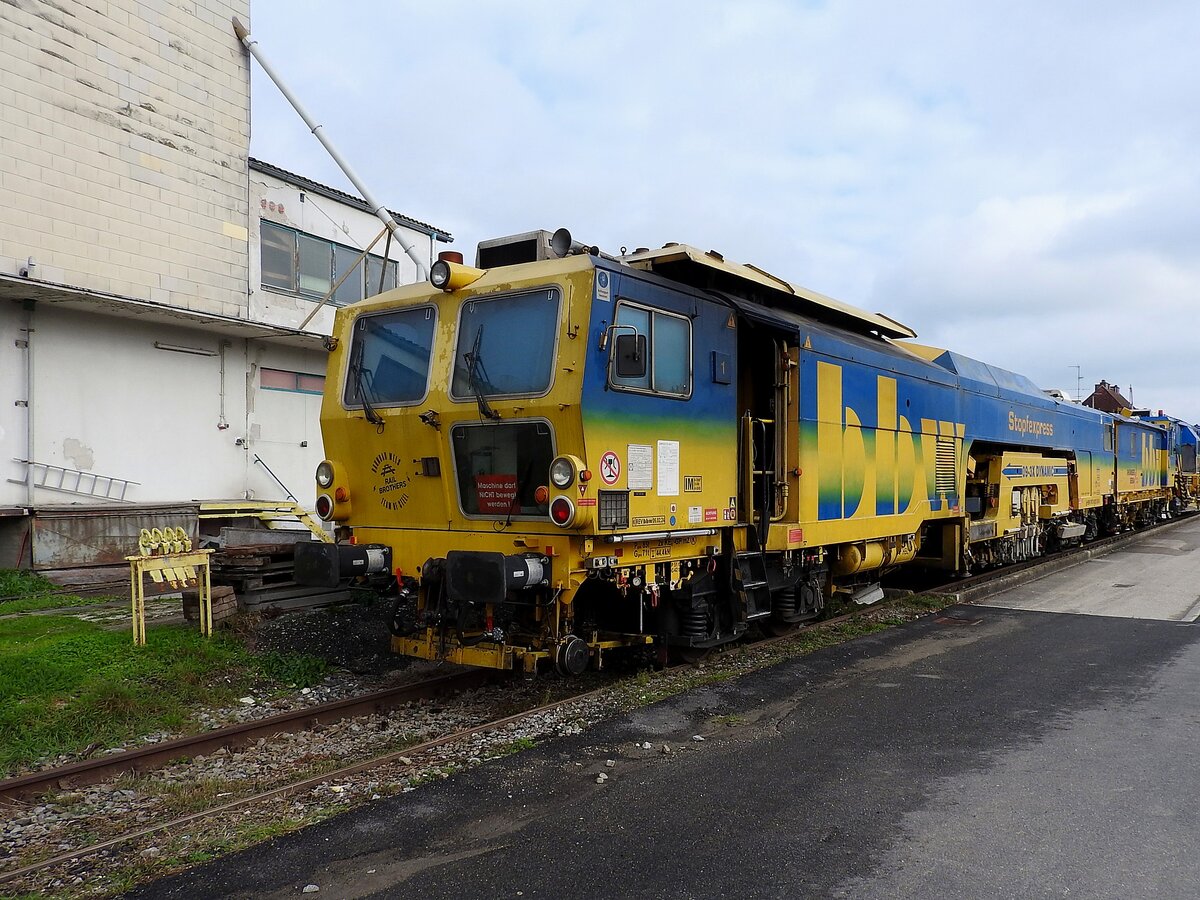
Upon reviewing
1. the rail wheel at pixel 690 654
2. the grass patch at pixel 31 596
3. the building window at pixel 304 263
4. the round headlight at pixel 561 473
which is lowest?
the rail wheel at pixel 690 654

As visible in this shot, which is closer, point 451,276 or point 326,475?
point 451,276

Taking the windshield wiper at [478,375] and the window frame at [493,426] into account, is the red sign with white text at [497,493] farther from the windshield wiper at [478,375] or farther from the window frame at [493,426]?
the windshield wiper at [478,375]

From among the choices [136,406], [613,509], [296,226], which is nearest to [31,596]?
[136,406]

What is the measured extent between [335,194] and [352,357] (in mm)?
10596

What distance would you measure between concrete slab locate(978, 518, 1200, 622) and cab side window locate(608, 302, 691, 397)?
703 cm

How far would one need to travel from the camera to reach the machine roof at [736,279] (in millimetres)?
7027

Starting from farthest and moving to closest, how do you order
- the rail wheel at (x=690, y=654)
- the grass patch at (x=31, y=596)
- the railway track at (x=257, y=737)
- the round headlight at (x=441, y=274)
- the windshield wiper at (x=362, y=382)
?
the grass patch at (x=31, y=596) → the rail wheel at (x=690, y=654) → the windshield wiper at (x=362, y=382) → the round headlight at (x=441, y=274) → the railway track at (x=257, y=737)

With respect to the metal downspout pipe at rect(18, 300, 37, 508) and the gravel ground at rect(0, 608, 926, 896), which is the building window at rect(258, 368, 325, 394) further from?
the gravel ground at rect(0, 608, 926, 896)

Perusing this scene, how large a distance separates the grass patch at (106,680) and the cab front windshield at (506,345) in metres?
3.21

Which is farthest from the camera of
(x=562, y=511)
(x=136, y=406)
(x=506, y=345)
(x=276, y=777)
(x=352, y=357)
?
(x=136, y=406)

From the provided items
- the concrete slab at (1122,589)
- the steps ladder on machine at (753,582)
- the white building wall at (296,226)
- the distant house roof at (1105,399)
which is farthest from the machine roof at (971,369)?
the distant house roof at (1105,399)

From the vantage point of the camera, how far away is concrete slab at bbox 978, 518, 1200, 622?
10945mm

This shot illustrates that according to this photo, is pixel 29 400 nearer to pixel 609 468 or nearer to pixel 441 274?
pixel 441 274

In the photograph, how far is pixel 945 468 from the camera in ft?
37.3
